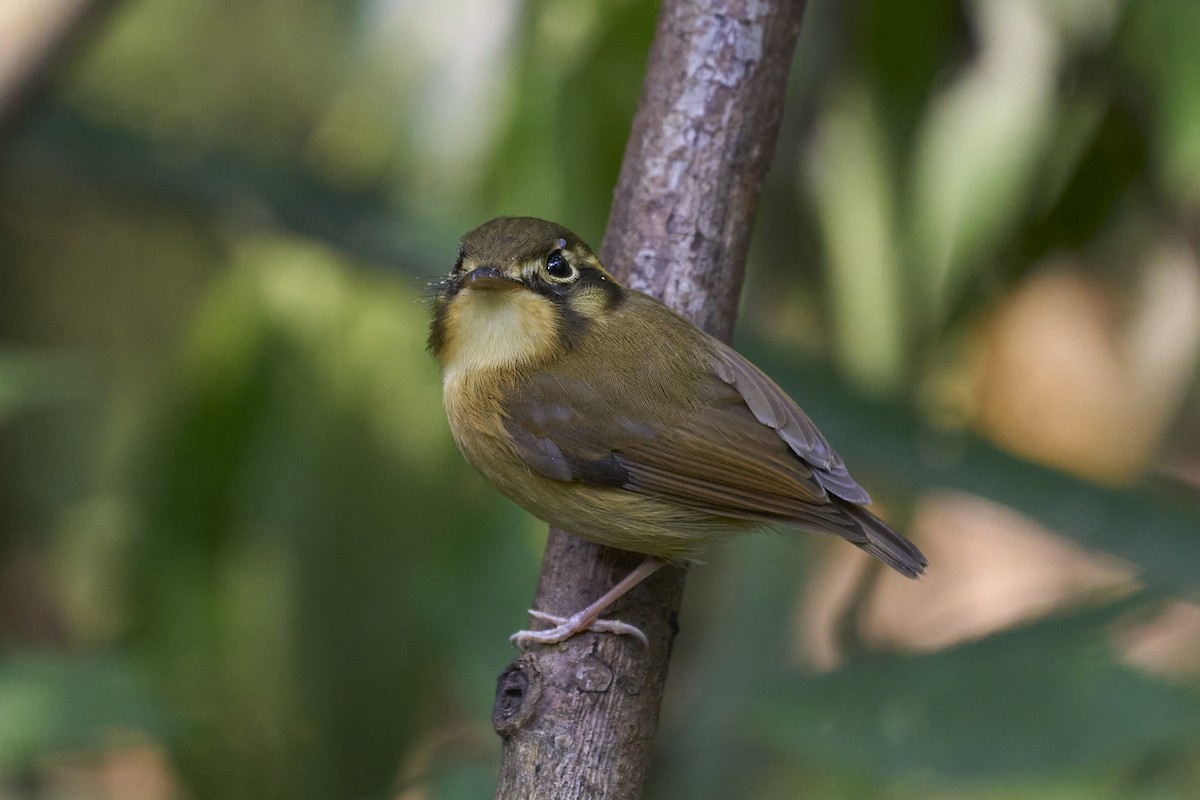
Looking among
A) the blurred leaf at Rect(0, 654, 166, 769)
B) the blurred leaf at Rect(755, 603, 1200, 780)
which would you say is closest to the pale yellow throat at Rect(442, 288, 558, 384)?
the blurred leaf at Rect(755, 603, 1200, 780)

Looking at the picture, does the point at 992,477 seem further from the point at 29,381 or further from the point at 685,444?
the point at 29,381

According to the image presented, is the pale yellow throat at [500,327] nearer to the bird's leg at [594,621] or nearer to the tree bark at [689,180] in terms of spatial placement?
the tree bark at [689,180]

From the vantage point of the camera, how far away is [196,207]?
3568 mm

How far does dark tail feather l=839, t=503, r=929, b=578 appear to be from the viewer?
7.77 ft

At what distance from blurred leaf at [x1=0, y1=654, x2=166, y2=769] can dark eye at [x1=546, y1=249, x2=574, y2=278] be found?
52.6 inches

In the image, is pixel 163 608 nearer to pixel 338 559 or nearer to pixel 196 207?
pixel 338 559

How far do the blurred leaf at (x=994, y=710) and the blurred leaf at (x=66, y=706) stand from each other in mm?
1397

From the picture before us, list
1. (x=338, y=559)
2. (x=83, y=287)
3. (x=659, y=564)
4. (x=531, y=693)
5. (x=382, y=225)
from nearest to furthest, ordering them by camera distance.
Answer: (x=531, y=693)
(x=659, y=564)
(x=382, y=225)
(x=338, y=559)
(x=83, y=287)

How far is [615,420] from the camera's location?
8.01 ft

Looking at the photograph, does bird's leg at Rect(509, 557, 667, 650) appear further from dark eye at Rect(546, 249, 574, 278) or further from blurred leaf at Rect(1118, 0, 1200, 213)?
blurred leaf at Rect(1118, 0, 1200, 213)

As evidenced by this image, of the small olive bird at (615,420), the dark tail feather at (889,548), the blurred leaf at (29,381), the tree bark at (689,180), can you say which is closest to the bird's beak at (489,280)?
the small olive bird at (615,420)

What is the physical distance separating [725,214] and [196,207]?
1774mm

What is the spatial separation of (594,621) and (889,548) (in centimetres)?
60

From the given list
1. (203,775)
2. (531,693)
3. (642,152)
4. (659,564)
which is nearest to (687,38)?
(642,152)
